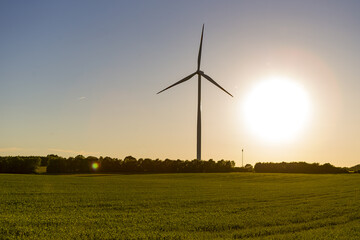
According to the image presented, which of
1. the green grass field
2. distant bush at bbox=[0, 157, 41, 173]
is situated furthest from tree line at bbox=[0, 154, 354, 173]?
the green grass field

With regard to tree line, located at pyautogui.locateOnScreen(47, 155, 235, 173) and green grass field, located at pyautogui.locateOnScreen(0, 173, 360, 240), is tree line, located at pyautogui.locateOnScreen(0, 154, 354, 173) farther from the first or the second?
green grass field, located at pyautogui.locateOnScreen(0, 173, 360, 240)

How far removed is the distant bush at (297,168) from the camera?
4225 inches

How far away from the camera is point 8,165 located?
Result: 9638 cm

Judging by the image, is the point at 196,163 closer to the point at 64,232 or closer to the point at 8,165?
the point at 8,165

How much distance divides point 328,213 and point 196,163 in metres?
82.9

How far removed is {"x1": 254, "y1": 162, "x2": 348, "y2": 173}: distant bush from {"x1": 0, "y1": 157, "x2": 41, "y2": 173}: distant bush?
61850 millimetres

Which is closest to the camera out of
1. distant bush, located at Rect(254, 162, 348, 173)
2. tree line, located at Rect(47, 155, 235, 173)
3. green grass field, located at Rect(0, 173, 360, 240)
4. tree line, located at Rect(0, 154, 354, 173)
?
green grass field, located at Rect(0, 173, 360, 240)

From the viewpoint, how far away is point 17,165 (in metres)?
96.4

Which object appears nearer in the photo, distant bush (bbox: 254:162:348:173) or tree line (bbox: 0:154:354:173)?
tree line (bbox: 0:154:354:173)

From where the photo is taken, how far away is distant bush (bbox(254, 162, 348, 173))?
4225 inches

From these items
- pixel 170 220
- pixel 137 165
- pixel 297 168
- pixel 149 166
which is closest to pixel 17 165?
pixel 137 165

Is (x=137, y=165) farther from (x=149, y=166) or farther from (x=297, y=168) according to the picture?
(x=297, y=168)

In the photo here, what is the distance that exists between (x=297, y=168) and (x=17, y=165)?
7126cm

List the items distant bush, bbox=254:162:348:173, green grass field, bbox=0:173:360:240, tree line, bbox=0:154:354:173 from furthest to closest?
distant bush, bbox=254:162:348:173
tree line, bbox=0:154:354:173
green grass field, bbox=0:173:360:240
